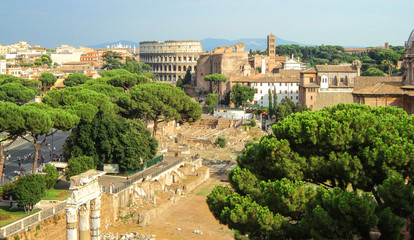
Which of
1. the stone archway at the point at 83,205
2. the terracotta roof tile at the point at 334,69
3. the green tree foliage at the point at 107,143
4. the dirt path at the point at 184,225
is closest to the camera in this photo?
the stone archway at the point at 83,205

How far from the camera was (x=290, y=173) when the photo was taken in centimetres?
1457

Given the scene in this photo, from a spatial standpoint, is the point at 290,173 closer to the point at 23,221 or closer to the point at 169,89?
the point at 23,221

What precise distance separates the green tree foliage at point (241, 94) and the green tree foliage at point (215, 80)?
24.3ft

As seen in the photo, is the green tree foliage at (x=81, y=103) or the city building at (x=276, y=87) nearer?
the green tree foliage at (x=81, y=103)

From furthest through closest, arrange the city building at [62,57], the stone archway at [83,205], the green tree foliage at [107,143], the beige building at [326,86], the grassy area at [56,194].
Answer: the city building at [62,57] → the beige building at [326,86] → the green tree foliage at [107,143] → the grassy area at [56,194] → the stone archway at [83,205]

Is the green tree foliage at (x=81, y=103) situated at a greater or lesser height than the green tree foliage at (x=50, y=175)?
greater

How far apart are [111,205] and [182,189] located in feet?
26.6

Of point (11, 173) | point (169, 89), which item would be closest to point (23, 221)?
point (11, 173)

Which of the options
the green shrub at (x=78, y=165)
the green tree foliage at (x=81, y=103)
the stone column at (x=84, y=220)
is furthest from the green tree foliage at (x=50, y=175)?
the stone column at (x=84, y=220)

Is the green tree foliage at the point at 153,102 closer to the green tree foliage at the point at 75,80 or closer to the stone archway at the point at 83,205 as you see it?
the stone archway at the point at 83,205

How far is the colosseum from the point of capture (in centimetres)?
11331

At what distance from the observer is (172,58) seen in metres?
116

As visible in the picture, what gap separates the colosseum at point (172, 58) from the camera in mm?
113312

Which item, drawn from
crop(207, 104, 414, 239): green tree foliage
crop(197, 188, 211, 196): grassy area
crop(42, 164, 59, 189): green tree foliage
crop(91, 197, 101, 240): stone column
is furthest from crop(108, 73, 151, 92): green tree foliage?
crop(207, 104, 414, 239): green tree foliage
